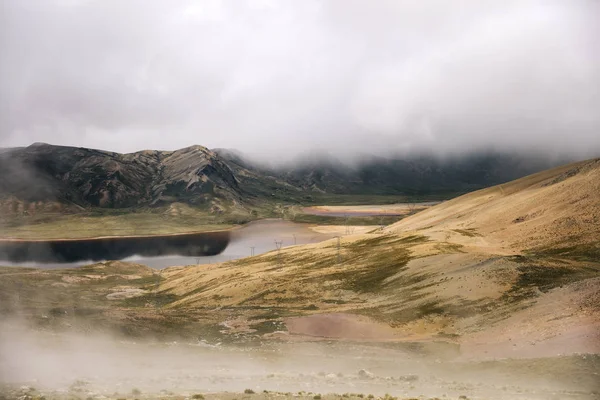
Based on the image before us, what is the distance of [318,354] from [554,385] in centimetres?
2376

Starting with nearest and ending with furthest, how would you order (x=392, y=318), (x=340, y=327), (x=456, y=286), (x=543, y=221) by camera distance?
(x=340, y=327), (x=392, y=318), (x=456, y=286), (x=543, y=221)

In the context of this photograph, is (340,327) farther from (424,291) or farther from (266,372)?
(266,372)

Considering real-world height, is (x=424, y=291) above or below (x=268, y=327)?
above

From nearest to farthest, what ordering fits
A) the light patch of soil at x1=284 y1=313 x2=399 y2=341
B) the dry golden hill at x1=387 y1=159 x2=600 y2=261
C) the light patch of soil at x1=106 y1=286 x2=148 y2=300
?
1. the light patch of soil at x1=284 y1=313 x2=399 y2=341
2. the dry golden hill at x1=387 y1=159 x2=600 y2=261
3. the light patch of soil at x1=106 y1=286 x2=148 y2=300

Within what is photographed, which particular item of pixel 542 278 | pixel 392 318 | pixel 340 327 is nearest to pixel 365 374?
pixel 340 327

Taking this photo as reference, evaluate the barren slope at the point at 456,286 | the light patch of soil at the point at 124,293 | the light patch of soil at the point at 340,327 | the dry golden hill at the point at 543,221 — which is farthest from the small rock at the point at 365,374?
the light patch of soil at the point at 124,293

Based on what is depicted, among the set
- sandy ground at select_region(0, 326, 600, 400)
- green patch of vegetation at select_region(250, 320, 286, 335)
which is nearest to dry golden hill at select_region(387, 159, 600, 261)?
sandy ground at select_region(0, 326, 600, 400)

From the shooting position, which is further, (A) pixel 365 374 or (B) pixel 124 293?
(B) pixel 124 293

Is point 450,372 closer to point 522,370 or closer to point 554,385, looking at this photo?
point 522,370

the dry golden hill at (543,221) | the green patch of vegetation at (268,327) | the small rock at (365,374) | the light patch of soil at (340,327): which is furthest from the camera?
the dry golden hill at (543,221)

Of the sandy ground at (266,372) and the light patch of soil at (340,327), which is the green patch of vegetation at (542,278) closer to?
the sandy ground at (266,372)

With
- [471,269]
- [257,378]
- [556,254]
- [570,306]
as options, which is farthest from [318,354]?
[556,254]

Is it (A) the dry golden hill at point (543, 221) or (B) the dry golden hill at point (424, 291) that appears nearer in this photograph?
(B) the dry golden hill at point (424, 291)

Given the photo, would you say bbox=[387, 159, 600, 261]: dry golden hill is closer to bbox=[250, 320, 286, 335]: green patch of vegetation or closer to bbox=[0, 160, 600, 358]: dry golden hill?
bbox=[0, 160, 600, 358]: dry golden hill
